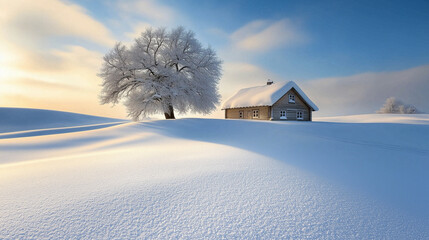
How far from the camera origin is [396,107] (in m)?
51.5

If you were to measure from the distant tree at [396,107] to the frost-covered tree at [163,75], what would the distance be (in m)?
58.5

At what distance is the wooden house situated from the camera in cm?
2103

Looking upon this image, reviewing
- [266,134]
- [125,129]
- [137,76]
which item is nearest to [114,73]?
[137,76]

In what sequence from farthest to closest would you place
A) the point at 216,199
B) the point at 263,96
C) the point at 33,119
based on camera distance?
1. the point at 33,119
2. the point at 263,96
3. the point at 216,199

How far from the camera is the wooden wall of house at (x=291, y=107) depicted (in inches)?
838

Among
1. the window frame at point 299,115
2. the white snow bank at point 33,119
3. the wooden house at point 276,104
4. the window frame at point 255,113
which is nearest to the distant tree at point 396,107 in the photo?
the wooden house at point 276,104

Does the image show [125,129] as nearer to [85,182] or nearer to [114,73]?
Answer: [114,73]

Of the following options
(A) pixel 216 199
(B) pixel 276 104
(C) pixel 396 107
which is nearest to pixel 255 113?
(B) pixel 276 104

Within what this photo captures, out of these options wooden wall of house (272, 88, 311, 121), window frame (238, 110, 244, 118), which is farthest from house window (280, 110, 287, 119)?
window frame (238, 110, 244, 118)

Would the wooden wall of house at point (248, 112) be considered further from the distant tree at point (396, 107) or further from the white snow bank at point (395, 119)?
the distant tree at point (396, 107)

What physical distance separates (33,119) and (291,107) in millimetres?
34717

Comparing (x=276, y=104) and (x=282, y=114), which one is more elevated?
(x=276, y=104)

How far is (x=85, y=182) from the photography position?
354 centimetres

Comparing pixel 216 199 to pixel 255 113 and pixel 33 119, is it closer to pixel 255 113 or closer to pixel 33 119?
pixel 255 113
